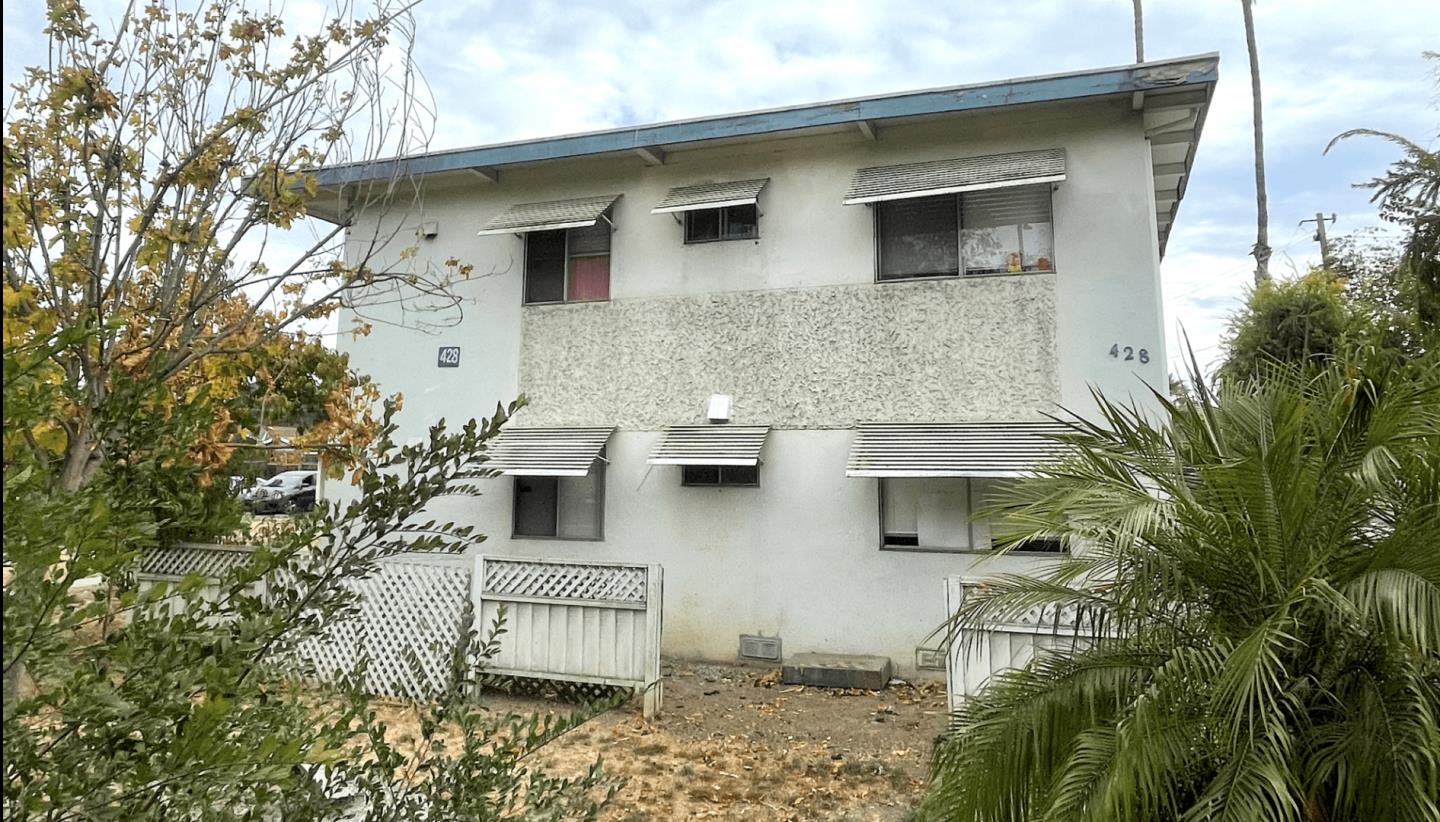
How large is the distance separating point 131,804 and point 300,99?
441 cm

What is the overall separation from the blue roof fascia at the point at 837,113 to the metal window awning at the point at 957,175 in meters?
0.66

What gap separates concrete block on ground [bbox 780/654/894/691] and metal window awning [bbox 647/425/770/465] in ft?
8.07

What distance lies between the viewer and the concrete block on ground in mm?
9125

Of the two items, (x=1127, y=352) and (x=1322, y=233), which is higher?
(x=1322, y=233)

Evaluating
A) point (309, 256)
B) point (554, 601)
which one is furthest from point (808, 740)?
point (309, 256)

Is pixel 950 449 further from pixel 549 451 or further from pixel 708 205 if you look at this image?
pixel 549 451

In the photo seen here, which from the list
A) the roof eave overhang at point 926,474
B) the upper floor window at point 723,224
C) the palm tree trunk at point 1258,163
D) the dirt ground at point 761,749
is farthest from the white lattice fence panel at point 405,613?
the palm tree trunk at point 1258,163

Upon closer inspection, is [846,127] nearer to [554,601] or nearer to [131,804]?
[554,601]

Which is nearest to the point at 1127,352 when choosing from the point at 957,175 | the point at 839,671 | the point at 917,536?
the point at 957,175

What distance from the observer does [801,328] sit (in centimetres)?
1045

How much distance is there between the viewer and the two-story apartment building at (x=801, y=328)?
942 cm

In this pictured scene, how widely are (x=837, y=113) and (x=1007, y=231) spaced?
256 centimetres

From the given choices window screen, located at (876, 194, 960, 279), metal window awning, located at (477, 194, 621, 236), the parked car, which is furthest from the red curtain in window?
the parked car

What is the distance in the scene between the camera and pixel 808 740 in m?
7.53
